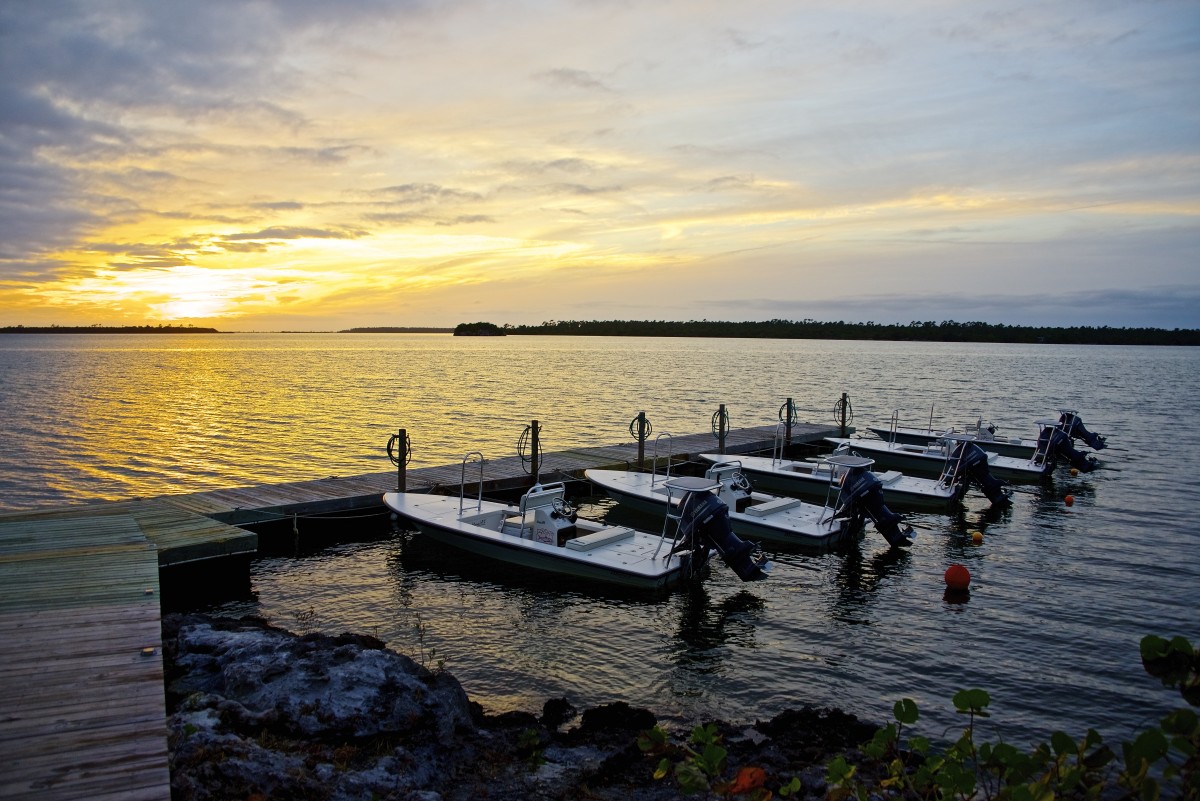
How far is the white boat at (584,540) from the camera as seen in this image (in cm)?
1326

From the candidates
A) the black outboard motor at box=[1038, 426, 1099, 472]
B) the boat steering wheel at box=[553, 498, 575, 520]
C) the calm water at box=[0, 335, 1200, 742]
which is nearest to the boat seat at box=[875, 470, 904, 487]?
the calm water at box=[0, 335, 1200, 742]

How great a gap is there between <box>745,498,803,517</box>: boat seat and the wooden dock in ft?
28.3

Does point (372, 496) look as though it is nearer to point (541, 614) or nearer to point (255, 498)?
point (255, 498)

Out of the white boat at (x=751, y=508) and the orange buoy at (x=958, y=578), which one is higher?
the white boat at (x=751, y=508)

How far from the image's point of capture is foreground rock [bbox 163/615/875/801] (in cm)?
623

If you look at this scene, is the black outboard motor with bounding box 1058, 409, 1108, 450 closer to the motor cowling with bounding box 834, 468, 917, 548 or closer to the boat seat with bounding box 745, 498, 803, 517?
the motor cowling with bounding box 834, 468, 917, 548

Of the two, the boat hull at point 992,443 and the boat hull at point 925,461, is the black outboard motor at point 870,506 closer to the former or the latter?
the boat hull at point 925,461

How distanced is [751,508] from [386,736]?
11.2 metres

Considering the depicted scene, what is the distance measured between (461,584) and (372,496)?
481cm

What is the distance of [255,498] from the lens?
55.5ft

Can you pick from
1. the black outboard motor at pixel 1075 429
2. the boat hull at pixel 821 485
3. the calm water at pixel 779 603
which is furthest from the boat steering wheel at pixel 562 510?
the black outboard motor at pixel 1075 429

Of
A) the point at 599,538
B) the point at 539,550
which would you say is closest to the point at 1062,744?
the point at 599,538

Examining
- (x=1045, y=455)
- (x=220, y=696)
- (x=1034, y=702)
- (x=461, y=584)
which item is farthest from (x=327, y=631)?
(x=1045, y=455)

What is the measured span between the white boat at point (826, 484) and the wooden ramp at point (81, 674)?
14.5 meters
